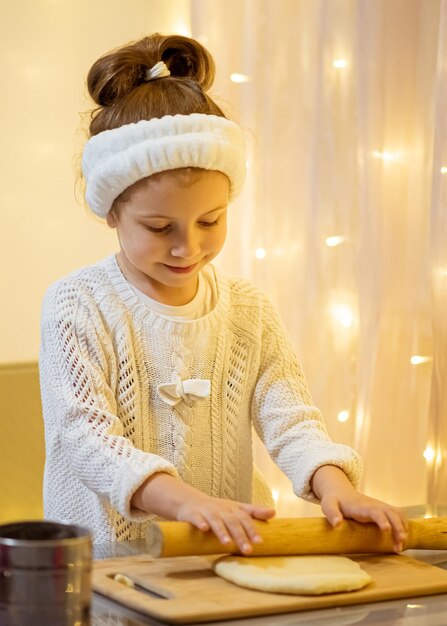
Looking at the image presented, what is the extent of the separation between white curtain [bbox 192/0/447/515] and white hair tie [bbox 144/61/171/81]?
81 centimetres

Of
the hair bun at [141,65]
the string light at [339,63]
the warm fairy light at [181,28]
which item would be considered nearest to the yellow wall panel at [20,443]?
the hair bun at [141,65]

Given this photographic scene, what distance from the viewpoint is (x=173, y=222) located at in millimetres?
1378

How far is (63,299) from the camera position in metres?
1.48

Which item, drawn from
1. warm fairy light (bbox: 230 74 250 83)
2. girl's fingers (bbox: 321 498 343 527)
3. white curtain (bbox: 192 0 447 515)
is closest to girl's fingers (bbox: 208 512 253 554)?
girl's fingers (bbox: 321 498 343 527)

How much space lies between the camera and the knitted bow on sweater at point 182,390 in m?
1.47

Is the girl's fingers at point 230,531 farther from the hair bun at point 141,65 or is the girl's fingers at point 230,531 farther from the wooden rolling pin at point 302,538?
the hair bun at point 141,65

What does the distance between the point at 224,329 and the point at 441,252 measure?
0.81m

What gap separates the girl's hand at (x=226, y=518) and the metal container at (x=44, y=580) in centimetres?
29

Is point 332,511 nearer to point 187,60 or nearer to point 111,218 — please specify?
point 111,218

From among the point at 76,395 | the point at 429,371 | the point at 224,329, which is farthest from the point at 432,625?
the point at 429,371

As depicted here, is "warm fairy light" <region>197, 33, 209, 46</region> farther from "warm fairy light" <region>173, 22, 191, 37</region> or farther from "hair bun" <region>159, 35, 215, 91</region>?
"hair bun" <region>159, 35, 215, 91</region>

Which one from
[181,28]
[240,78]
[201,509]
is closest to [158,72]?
[201,509]

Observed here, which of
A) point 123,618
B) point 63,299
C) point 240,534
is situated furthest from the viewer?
point 63,299

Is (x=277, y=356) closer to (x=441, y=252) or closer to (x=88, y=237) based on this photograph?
(x=441, y=252)
